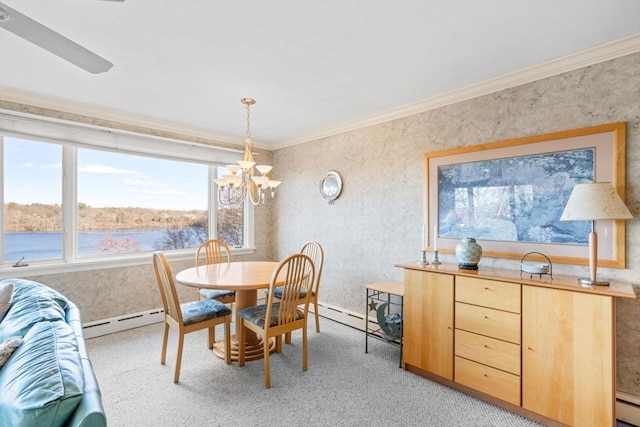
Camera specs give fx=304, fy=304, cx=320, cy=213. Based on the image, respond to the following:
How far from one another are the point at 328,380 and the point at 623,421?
1.95 metres

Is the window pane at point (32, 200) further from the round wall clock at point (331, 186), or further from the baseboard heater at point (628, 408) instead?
the baseboard heater at point (628, 408)

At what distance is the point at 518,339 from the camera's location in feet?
6.58

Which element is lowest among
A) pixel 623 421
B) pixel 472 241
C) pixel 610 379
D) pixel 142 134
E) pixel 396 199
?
pixel 623 421

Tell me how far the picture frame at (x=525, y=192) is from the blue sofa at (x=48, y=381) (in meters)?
Result: 2.65

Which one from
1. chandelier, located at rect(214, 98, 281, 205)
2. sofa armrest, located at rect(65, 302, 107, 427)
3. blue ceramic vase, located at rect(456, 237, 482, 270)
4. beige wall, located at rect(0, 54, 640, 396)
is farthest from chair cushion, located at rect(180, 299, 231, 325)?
blue ceramic vase, located at rect(456, 237, 482, 270)

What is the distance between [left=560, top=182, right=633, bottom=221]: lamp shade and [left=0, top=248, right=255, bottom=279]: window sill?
3.93 metres

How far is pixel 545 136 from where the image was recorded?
2252 mm

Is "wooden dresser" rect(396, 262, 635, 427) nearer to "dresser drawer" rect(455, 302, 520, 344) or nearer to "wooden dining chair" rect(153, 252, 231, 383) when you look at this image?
"dresser drawer" rect(455, 302, 520, 344)

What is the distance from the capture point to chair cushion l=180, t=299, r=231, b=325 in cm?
248

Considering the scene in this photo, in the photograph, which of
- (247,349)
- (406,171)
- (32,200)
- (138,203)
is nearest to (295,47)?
(406,171)

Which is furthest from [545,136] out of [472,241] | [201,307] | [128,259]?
[128,259]

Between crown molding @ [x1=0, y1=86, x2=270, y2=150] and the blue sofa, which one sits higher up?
crown molding @ [x1=0, y1=86, x2=270, y2=150]

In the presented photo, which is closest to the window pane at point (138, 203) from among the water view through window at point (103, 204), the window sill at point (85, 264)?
the water view through window at point (103, 204)

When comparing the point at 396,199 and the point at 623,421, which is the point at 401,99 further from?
the point at 623,421
